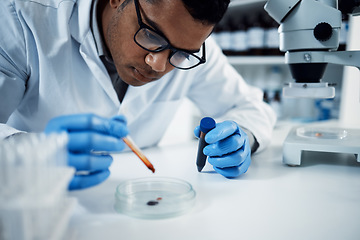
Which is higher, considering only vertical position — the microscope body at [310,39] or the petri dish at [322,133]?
the microscope body at [310,39]

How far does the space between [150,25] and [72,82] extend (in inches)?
18.0

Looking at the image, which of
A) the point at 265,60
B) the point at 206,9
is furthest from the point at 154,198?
the point at 265,60

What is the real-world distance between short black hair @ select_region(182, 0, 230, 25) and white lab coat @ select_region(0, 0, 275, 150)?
0.45 meters

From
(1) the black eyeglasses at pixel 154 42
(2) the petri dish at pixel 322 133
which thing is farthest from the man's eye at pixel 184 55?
(2) the petri dish at pixel 322 133

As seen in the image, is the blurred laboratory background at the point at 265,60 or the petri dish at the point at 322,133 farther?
the blurred laboratory background at the point at 265,60

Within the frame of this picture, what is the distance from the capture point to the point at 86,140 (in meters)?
0.68

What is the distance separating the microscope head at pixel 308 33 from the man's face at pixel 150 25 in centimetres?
26

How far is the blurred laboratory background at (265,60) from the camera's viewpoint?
2.42 m

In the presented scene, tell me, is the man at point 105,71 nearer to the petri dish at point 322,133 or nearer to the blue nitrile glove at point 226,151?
the blue nitrile glove at point 226,151

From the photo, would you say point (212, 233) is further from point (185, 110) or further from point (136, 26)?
point (185, 110)

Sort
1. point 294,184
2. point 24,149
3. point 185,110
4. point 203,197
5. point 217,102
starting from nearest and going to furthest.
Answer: point 24,149 < point 203,197 < point 294,184 < point 217,102 < point 185,110

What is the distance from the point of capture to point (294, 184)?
942 mm

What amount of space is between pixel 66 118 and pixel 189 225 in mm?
361

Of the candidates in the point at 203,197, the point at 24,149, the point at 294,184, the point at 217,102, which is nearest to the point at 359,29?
the point at 217,102
